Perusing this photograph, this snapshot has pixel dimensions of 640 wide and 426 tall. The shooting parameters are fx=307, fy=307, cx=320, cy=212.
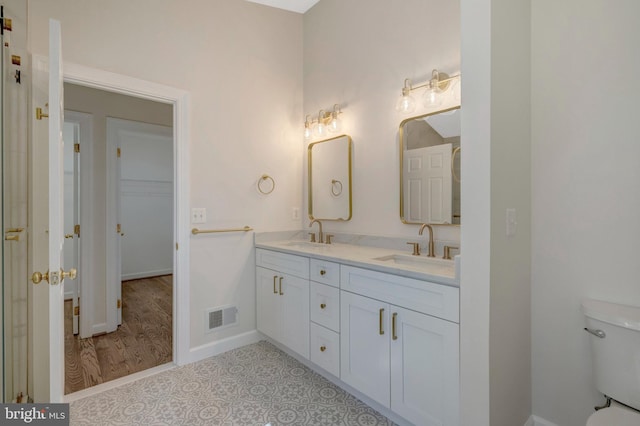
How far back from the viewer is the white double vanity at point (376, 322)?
1417mm

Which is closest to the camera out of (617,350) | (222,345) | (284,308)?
(617,350)

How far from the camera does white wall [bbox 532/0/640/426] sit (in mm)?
1322

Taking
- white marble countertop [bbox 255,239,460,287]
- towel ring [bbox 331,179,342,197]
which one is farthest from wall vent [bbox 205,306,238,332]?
towel ring [bbox 331,179,342,197]

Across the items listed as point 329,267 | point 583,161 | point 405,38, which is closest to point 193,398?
point 329,267

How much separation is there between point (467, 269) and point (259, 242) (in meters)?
1.86

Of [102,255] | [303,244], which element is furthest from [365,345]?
[102,255]

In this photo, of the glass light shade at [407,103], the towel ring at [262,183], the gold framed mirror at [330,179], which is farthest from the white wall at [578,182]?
the towel ring at [262,183]

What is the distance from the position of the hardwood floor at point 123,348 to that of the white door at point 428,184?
229 centimetres

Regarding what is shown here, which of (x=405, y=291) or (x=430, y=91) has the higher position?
(x=430, y=91)

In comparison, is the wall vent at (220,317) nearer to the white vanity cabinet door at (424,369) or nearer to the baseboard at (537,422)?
the white vanity cabinet door at (424,369)

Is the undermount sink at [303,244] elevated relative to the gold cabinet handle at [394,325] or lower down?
A: elevated

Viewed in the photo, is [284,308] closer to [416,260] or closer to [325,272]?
[325,272]

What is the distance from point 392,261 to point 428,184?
565mm

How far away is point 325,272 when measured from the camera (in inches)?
80.1
